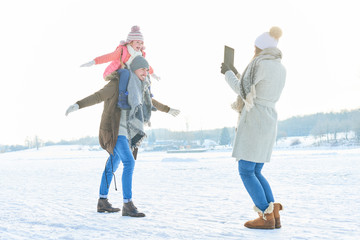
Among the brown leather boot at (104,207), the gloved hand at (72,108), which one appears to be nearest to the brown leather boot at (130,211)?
the brown leather boot at (104,207)

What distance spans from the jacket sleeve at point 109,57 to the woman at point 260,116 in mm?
1401

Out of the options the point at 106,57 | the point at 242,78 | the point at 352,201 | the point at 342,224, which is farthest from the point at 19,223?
the point at 352,201

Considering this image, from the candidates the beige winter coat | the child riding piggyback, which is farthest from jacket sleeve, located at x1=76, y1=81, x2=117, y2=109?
the beige winter coat

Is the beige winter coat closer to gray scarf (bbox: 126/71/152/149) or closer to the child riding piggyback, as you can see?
gray scarf (bbox: 126/71/152/149)

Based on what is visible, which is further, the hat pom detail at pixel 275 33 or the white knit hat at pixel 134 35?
the white knit hat at pixel 134 35

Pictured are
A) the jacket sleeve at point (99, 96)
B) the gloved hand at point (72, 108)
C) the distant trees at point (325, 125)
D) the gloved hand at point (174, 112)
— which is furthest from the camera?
the distant trees at point (325, 125)

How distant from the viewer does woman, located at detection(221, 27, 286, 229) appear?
10.2 ft

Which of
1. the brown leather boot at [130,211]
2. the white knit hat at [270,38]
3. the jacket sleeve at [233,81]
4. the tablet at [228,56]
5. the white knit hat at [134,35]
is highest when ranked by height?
the white knit hat at [134,35]

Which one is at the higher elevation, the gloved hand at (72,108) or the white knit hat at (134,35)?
the white knit hat at (134,35)

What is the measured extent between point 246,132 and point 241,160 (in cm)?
25

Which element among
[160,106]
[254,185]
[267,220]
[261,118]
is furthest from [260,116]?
[160,106]

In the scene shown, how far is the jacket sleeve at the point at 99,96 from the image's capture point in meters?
3.82

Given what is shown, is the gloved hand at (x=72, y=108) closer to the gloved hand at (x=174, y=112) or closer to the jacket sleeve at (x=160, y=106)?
the jacket sleeve at (x=160, y=106)

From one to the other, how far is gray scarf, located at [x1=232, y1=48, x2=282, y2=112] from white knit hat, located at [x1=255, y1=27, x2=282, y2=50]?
6cm
